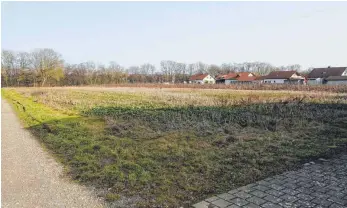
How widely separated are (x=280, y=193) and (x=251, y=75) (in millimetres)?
90921

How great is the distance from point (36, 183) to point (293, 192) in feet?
16.4

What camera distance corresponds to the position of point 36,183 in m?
5.64

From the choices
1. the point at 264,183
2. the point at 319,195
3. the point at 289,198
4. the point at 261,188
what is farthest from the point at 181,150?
the point at 319,195

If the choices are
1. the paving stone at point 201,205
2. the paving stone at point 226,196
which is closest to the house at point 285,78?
the paving stone at point 226,196

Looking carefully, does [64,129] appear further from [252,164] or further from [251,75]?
[251,75]

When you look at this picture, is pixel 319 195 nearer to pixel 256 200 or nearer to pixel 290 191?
pixel 290 191

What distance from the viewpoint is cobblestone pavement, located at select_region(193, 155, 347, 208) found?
4.44 meters

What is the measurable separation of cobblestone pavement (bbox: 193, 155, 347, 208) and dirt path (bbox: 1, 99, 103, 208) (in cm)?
219

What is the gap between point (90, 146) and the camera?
8227 mm

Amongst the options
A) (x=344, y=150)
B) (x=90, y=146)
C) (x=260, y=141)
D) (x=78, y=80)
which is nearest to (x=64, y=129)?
(x=90, y=146)

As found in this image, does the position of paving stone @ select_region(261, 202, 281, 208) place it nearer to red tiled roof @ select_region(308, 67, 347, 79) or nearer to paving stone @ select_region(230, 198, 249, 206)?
paving stone @ select_region(230, 198, 249, 206)

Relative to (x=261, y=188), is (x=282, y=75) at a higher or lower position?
higher

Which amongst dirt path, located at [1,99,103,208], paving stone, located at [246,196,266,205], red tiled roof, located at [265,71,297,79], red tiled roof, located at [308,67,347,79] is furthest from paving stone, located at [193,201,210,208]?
red tiled roof, located at [265,71,297,79]

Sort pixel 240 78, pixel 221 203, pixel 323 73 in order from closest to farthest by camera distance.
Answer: pixel 221 203 < pixel 323 73 < pixel 240 78
